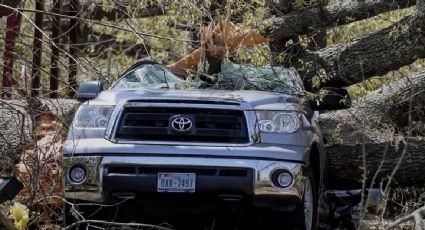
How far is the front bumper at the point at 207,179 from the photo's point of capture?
7.26 meters

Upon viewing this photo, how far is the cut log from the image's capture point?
10023mm

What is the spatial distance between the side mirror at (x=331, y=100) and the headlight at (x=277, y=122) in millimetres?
1257

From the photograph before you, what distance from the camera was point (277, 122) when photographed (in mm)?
7641

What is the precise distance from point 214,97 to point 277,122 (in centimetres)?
56

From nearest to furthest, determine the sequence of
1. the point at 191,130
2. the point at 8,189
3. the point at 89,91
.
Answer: the point at 8,189, the point at 191,130, the point at 89,91

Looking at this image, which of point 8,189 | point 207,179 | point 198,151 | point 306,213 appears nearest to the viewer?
point 8,189

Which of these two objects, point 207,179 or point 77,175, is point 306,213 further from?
point 77,175

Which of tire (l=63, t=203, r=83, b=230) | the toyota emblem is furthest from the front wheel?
tire (l=63, t=203, r=83, b=230)

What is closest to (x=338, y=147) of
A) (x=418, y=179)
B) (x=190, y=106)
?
(x=418, y=179)

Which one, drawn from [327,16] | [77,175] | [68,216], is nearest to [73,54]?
[327,16]

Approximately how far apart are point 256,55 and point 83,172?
291 centimetres

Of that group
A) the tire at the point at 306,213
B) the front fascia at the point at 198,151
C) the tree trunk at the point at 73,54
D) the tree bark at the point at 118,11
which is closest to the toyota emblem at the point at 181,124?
the front fascia at the point at 198,151

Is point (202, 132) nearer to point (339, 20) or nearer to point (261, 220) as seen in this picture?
point (261, 220)

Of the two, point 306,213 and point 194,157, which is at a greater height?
point 194,157
